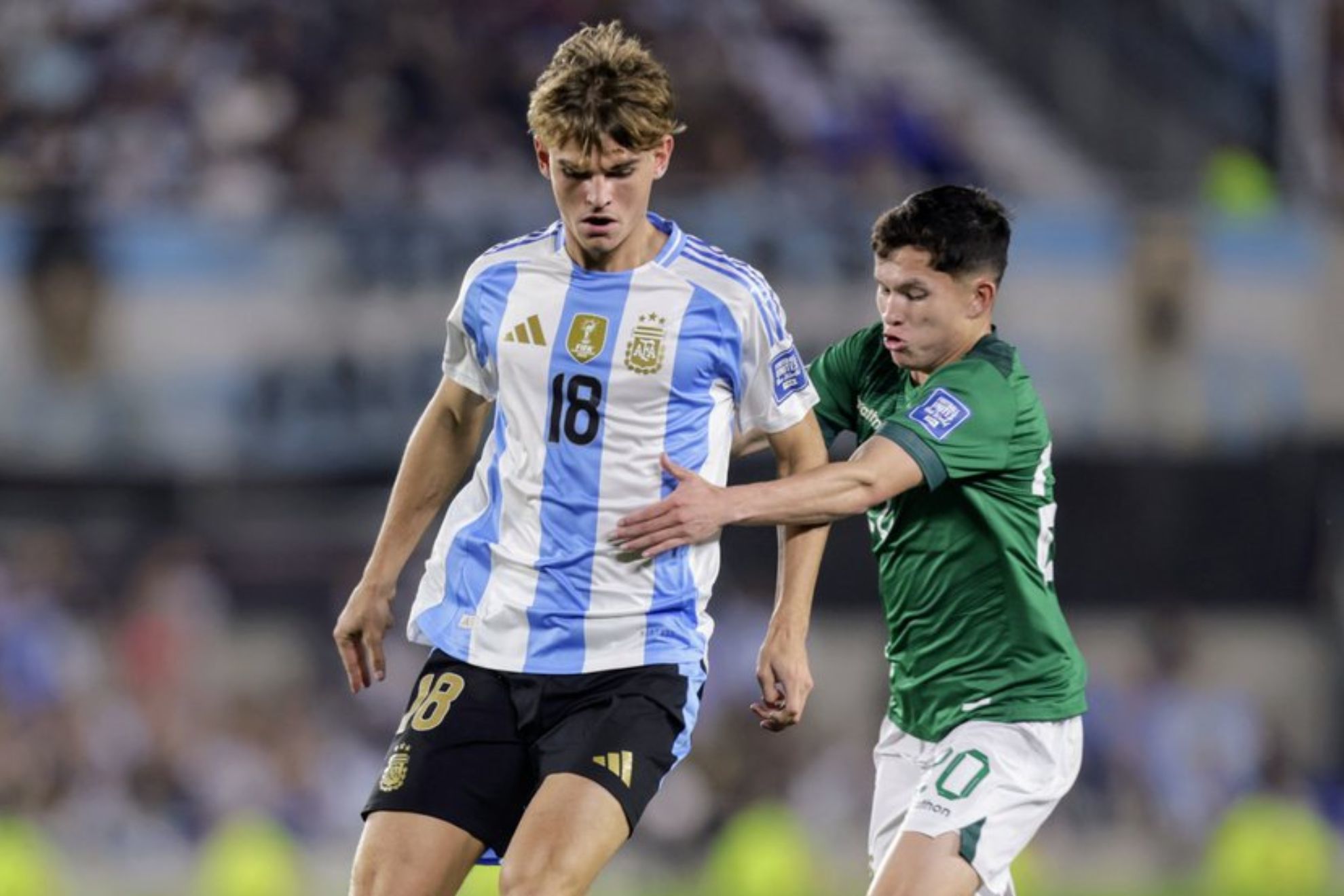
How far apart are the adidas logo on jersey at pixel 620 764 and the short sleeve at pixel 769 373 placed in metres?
0.88

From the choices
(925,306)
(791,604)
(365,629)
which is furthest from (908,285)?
(365,629)

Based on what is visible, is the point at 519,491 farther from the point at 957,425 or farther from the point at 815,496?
the point at 957,425

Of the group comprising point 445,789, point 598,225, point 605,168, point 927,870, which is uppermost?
point 605,168

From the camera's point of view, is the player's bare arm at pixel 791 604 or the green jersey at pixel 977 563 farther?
the green jersey at pixel 977 563

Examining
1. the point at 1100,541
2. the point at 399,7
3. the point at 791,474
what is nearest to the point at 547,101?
the point at 791,474

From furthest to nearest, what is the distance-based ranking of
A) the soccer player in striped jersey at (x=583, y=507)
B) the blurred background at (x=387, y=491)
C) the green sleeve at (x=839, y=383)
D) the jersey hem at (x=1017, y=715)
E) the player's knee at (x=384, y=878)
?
the blurred background at (x=387, y=491)
the green sleeve at (x=839, y=383)
the jersey hem at (x=1017, y=715)
the soccer player in striped jersey at (x=583, y=507)
the player's knee at (x=384, y=878)

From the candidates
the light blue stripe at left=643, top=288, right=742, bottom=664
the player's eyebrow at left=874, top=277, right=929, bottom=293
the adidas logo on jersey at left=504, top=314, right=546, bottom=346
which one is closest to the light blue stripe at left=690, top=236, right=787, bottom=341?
the light blue stripe at left=643, top=288, right=742, bottom=664

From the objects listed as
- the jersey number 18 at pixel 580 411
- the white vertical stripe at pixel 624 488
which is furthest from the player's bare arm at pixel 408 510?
the white vertical stripe at pixel 624 488

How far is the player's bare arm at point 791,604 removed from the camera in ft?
16.7

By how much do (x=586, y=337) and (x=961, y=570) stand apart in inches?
44.6

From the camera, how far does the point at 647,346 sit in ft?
16.3

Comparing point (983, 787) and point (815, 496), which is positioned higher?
point (815, 496)

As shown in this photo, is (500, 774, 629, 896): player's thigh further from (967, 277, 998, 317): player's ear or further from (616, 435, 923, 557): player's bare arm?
(967, 277, 998, 317): player's ear

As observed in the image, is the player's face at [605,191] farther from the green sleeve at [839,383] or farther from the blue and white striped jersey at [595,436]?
the green sleeve at [839,383]
